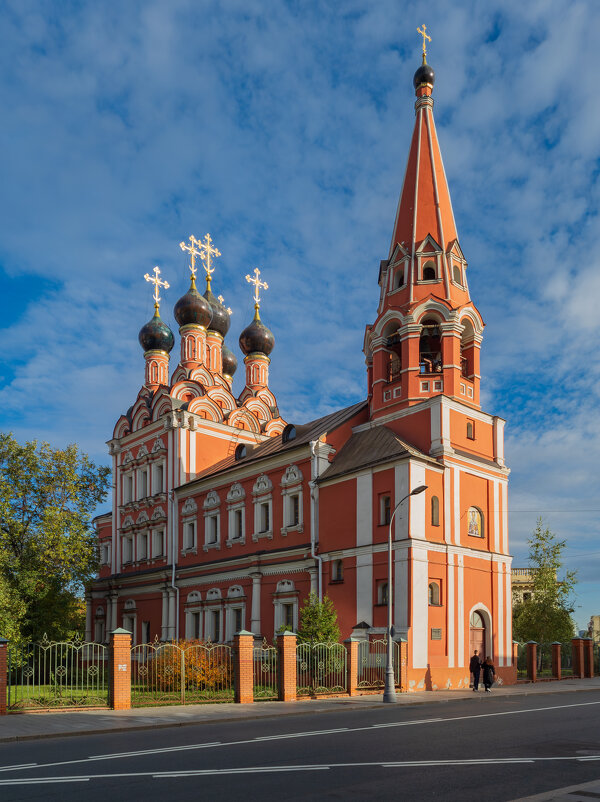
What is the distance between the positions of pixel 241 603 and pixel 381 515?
32.9 feet

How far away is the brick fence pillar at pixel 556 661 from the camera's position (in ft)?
109

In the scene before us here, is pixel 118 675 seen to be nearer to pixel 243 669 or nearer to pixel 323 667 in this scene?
pixel 243 669

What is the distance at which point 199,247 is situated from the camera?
50812 mm

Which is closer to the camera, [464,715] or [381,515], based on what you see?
[464,715]

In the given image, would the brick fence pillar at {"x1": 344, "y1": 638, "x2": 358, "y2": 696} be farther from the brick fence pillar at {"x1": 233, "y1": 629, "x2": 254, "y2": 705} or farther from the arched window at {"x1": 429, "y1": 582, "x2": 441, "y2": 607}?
the arched window at {"x1": 429, "y1": 582, "x2": 441, "y2": 607}

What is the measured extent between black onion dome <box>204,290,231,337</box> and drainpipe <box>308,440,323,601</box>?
20.4 meters

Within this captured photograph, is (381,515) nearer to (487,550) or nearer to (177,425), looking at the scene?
(487,550)

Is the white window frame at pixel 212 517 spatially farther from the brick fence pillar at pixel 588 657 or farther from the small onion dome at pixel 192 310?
the brick fence pillar at pixel 588 657

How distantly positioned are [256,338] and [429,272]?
2027 cm

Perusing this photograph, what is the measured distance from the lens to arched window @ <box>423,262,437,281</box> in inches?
1314

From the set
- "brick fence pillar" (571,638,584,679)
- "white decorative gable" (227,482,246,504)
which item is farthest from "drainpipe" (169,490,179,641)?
"brick fence pillar" (571,638,584,679)

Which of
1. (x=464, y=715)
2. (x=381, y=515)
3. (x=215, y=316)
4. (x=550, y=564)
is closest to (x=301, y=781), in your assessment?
(x=464, y=715)

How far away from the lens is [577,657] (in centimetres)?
3491

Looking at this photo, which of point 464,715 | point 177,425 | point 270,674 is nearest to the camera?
point 464,715
